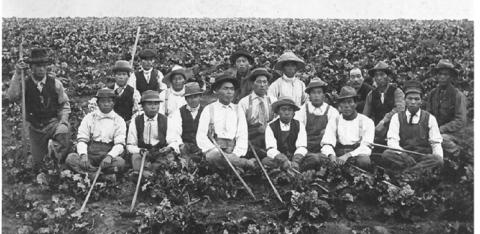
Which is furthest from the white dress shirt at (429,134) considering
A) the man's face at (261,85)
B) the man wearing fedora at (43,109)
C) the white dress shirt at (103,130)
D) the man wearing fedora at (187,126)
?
the man wearing fedora at (43,109)

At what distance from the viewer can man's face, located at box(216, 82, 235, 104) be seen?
7.86m

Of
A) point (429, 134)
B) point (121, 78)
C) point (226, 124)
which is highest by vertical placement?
point (121, 78)

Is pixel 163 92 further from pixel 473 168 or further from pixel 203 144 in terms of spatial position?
pixel 473 168

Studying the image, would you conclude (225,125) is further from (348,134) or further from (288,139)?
(348,134)

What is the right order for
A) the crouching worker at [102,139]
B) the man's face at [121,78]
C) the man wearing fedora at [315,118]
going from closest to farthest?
the crouching worker at [102,139] < the man wearing fedora at [315,118] < the man's face at [121,78]

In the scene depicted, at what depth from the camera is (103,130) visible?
7.63 m

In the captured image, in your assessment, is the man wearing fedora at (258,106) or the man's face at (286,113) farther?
the man wearing fedora at (258,106)

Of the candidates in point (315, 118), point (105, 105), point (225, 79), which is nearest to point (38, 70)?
point (105, 105)

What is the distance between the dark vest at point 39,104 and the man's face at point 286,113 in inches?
112

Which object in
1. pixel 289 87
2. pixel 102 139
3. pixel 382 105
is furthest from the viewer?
pixel 289 87

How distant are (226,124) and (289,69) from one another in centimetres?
128

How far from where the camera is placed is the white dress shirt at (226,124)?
7723 mm

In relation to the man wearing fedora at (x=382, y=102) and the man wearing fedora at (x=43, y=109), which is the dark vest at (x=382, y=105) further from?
the man wearing fedora at (x=43, y=109)

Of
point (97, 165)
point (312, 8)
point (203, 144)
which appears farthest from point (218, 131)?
point (312, 8)
